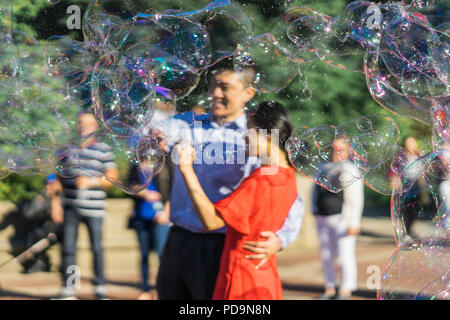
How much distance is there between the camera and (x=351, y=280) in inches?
144

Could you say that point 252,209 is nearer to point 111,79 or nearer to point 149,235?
point 111,79

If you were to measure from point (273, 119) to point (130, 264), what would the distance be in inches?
90.5

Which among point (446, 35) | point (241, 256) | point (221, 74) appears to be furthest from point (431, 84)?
point (241, 256)

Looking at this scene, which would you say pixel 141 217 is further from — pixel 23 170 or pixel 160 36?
pixel 160 36

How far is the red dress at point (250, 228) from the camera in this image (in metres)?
2.14

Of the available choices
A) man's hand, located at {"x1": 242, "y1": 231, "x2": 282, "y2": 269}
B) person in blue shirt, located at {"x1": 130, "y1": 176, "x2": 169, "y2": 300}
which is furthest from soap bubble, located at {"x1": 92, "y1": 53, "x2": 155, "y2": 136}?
person in blue shirt, located at {"x1": 130, "y1": 176, "x2": 169, "y2": 300}

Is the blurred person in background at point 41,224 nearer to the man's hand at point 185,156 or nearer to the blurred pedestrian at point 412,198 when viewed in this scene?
the man's hand at point 185,156

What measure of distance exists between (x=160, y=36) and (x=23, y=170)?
856mm

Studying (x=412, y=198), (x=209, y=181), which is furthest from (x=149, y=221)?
(x=412, y=198)

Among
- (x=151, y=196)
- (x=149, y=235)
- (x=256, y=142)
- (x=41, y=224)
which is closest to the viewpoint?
(x=256, y=142)

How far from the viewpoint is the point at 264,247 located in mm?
2205

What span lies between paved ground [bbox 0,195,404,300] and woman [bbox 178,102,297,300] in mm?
1290

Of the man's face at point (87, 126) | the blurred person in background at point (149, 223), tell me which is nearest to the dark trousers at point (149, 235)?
the blurred person in background at point (149, 223)

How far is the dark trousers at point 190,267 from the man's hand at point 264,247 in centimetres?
15
